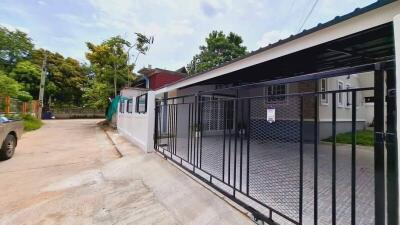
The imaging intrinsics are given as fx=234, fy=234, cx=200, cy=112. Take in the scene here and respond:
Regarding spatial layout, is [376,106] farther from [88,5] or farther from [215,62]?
[215,62]

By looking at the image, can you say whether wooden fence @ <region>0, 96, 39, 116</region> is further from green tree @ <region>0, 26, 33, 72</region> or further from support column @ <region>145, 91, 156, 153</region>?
support column @ <region>145, 91, 156, 153</region>

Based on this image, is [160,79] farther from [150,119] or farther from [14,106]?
[14,106]

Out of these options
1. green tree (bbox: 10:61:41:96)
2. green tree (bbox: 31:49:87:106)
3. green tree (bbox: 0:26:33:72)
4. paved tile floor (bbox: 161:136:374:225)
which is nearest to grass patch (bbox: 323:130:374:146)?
paved tile floor (bbox: 161:136:374:225)

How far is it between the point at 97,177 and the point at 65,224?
2.04 m

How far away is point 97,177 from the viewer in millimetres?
4828

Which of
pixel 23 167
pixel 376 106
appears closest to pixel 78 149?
pixel 23 167

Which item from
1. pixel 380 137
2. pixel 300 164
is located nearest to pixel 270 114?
pixel 300 164

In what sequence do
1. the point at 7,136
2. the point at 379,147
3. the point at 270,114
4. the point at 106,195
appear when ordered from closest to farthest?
the point at 379,147, the point at 270,114, the point at 106,195, the point at 7,136

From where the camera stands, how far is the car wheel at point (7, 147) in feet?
20.2

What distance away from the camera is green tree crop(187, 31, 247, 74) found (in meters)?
22.0

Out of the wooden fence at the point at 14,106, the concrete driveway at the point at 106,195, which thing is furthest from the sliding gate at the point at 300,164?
the wooden fence at the point at 14,106

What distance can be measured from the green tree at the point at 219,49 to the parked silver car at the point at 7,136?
16.8 metres

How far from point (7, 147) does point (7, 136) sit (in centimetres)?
30

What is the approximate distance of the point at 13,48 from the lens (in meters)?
22.6
